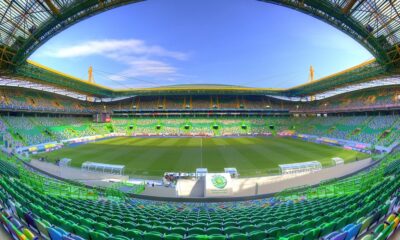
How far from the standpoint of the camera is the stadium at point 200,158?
537 cm

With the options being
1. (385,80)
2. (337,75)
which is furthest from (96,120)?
(385,80)

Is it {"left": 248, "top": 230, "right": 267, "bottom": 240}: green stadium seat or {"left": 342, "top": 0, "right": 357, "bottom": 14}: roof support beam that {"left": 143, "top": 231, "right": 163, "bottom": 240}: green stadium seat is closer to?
{"left": 248, "top": 230, "right": 267, "bottom": 240}: green stadium seat

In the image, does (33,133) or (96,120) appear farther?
(96,120)

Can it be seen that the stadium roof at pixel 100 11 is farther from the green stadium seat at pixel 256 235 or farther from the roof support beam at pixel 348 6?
the green stadium seat at pixel 256 235

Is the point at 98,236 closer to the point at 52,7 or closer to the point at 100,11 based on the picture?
the point at 52,7

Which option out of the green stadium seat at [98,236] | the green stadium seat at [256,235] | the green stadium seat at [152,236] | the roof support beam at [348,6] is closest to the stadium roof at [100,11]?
the roof support beam at [348,6]

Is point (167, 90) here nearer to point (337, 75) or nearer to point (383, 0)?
point (337, 75)

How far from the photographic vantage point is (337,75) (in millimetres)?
35281

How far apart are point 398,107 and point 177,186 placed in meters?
39.5

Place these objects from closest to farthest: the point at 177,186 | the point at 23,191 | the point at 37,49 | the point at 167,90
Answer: the point at 23,191 → the point at 177,186 → the point at 37,49 → the point at 167,90

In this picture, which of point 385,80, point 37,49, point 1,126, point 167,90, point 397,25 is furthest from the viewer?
point 167,90

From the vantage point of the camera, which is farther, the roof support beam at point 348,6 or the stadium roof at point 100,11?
the stadium roof at point 100,11

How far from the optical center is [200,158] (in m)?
25.2

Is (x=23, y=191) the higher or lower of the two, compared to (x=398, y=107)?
lower
